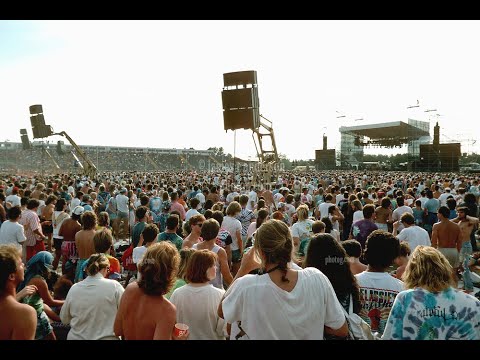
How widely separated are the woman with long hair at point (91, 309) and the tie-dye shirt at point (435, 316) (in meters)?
2.23

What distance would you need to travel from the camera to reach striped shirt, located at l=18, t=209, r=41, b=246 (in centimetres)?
721

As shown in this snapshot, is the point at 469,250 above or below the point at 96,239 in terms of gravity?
below

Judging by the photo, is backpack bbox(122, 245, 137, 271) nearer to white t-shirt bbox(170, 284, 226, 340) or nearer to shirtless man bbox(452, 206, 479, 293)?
white t-shirt bbox(170, 284, 226, 340)

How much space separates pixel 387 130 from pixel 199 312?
189 ft

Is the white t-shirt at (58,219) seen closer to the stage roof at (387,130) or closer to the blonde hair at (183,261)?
the blonde hair at (183,261)

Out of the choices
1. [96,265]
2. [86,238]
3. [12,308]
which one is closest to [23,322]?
[12,308]

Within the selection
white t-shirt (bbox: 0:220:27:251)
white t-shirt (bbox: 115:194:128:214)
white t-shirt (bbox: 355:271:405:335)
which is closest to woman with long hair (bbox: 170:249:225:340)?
white t-shirt (bbox: 355:271:405:335)

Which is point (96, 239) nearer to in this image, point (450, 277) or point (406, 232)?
point (450, 277)

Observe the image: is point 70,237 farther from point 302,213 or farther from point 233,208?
point 302,213

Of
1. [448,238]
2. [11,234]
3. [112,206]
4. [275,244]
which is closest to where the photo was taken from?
[275,244]

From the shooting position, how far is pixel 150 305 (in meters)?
2.75

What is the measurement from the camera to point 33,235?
24.0 ft

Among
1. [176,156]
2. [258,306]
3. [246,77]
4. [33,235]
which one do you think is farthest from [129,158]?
[258,306]
